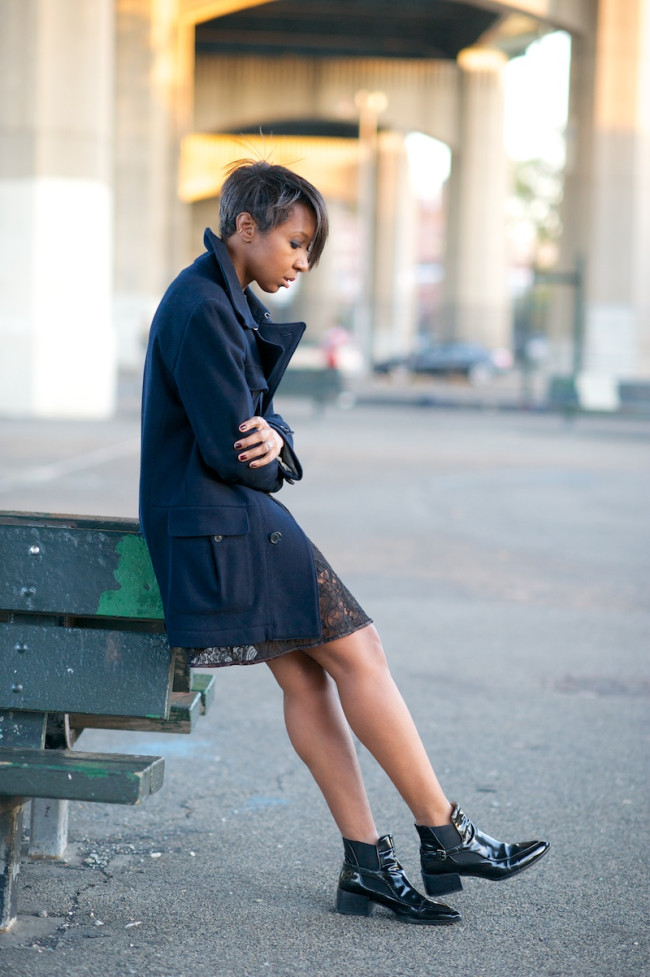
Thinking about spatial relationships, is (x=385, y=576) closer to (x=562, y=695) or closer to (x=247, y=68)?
(x=562, y=695)

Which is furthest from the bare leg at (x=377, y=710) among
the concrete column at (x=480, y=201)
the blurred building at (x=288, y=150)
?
the concrete column at (x=480, y=201)

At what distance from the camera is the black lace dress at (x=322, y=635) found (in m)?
3.24

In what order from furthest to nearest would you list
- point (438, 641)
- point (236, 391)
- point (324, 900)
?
1. point (438, 641)
2. point (324, 900)
3. point (236, 391)

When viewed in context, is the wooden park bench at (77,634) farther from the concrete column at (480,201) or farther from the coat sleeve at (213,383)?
the concrete column at (480,201)

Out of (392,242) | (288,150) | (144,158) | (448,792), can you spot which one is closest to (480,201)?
(288,150)

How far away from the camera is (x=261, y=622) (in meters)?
3.19

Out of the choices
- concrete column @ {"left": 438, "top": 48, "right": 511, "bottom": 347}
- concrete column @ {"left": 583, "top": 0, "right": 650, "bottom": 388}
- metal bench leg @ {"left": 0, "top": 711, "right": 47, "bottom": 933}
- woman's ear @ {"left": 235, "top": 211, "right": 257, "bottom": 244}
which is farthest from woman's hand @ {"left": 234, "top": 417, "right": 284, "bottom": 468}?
concrete column @ {"left": 438, "top": 48, "right": 511, "bottom": 347}

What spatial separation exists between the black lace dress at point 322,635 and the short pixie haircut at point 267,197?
822 millimetres

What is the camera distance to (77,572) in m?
3.32

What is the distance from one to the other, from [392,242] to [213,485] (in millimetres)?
72064

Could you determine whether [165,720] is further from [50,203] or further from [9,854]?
[50,203]

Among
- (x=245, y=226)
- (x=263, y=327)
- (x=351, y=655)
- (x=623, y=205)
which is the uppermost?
(x=623, y=205)

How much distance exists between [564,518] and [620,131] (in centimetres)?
2206

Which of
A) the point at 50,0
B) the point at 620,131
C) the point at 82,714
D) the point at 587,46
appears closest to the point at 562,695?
the point at 82,714
